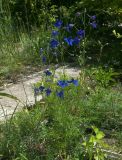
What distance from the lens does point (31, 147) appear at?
11.8 feet

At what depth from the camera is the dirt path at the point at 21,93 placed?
183 inches

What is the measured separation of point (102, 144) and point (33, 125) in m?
0.65

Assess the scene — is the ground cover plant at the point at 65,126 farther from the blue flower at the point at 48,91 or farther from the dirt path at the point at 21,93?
the dirt path at the point at 21,93

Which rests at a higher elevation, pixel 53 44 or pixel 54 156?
pixel 53 44

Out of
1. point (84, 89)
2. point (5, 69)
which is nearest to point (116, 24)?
point (5, 69)

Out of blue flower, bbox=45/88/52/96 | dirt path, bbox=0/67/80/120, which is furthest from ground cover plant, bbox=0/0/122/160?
dirt path, bbox=0/67/80/120

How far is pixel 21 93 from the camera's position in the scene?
5.30 m

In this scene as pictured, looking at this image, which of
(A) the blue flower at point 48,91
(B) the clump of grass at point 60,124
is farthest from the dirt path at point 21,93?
(A) the blue flower at point 48,91

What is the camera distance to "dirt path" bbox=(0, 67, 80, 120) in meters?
4.66

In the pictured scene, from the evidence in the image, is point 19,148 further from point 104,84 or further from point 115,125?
point 104,84

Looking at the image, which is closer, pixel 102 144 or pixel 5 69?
pixel 102 144

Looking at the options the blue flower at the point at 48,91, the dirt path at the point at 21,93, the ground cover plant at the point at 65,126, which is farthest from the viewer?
the dirt path at the point at 21,93

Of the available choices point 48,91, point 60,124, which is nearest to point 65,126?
point 60,124

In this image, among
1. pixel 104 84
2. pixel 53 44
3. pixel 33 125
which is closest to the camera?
pixel 33 125
